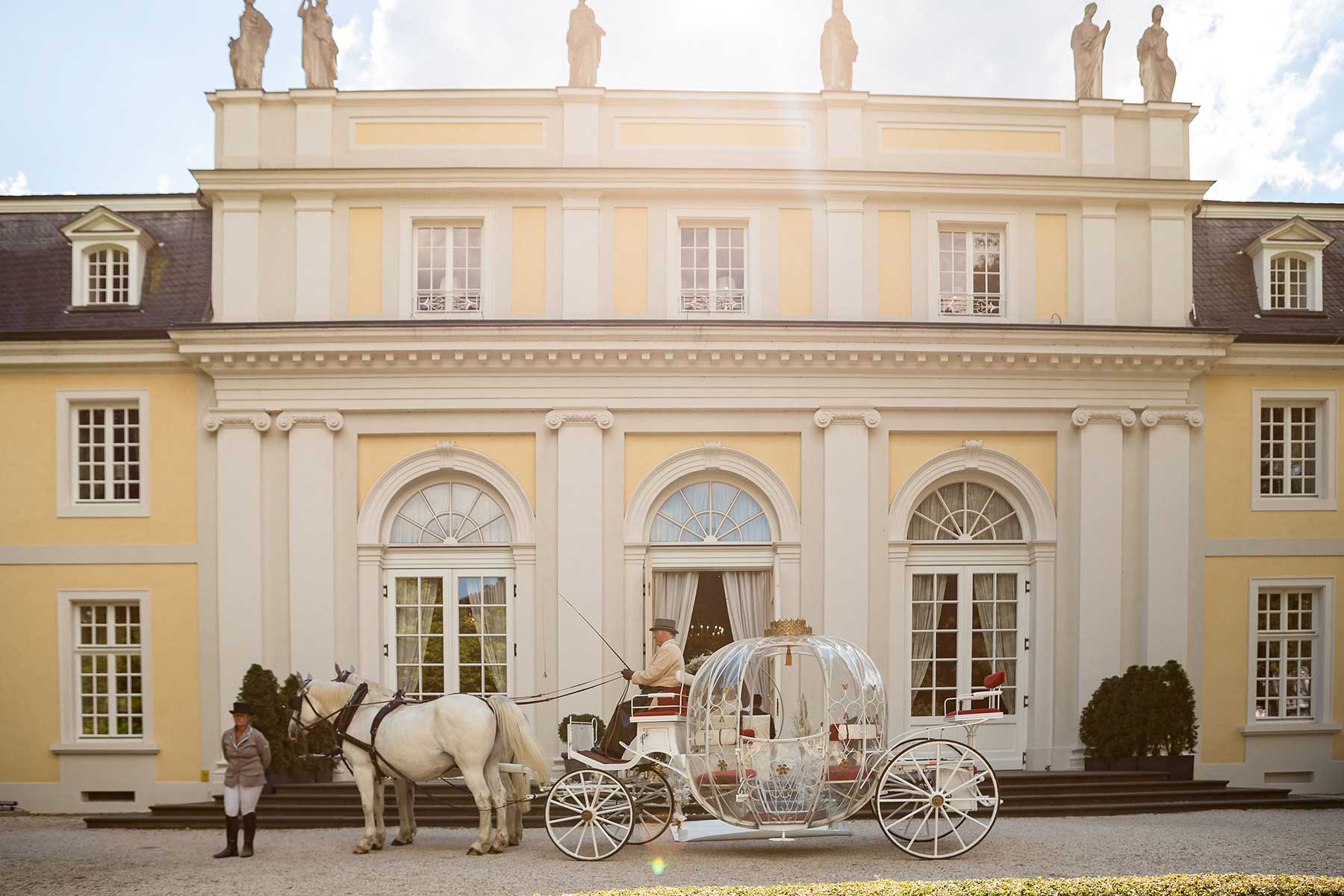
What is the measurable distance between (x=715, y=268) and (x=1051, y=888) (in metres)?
10.2

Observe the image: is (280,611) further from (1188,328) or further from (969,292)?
(1188,328)

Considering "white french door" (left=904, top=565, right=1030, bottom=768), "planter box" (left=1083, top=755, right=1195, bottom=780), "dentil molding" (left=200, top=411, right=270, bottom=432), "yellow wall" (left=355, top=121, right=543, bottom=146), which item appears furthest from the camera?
"yellow wall" (left=355, top=121, right=543, bottom=146)

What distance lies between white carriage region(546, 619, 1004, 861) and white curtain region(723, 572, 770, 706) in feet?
15.6

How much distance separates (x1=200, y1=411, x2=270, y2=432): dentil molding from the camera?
1614 centimetres

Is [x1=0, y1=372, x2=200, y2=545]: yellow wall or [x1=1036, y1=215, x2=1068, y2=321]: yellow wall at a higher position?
[x1=1036, y1=215, x2=1068, y2=321]: yellow wall

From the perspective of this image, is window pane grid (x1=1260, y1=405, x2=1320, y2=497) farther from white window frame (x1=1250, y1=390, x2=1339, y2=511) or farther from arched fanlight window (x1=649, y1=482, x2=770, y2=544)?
arched fanlight window (x1=649, y1=482, x2=770, y2=544)

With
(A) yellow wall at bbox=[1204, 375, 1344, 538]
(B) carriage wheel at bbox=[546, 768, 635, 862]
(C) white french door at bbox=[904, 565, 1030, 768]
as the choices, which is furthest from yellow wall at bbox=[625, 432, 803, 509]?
(A) yellow wall at bbox=[1204, 375, 1344, 538]

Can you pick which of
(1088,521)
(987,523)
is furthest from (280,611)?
(1088,521)

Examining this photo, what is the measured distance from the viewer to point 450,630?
53.9 ft

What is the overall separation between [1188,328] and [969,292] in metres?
3.09

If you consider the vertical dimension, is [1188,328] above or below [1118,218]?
below

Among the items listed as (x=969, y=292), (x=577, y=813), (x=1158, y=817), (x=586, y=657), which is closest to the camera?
(x=577, y=813)

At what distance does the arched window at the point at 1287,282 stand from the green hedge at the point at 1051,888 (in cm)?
1099

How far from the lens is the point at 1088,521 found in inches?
653
